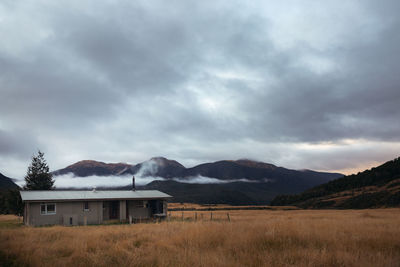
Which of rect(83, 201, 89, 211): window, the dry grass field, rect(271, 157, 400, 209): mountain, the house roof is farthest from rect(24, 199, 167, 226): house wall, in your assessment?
rect(271, 157, 400, 209): mountain

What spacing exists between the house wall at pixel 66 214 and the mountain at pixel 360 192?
55.3 m

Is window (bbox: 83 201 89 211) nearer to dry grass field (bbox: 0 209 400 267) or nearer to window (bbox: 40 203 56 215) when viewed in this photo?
window (bbox: 40 203 56 215)

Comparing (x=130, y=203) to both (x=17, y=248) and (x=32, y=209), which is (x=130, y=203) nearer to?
(x=32, y=209)

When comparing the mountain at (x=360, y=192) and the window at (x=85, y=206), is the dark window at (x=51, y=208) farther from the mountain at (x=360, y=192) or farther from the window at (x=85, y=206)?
the mountain at (x=360, y=192)

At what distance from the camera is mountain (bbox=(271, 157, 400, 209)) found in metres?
A: 67.3

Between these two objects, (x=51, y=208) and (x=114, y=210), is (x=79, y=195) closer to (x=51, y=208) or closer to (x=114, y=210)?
(x=51, y=208)

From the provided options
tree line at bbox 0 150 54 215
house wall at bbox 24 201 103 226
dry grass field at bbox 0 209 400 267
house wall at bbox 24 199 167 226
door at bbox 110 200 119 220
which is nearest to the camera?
dry grass field at bbox 0 209 400 267

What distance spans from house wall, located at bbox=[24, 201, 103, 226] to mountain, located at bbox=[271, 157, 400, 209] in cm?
5532

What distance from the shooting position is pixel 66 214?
1256 inches

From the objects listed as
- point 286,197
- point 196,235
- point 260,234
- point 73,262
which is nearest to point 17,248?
point 73,262

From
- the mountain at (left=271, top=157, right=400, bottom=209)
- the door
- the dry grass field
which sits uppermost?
the dry grass field

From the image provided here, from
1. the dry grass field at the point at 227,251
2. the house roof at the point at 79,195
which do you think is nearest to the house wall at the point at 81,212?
the house roof at the point at 79,195

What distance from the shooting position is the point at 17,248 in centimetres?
1139

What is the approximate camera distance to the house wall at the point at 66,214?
3016 centimetres
